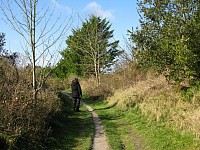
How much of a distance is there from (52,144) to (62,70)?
40.2 meters

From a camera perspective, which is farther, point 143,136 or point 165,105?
point 165,105

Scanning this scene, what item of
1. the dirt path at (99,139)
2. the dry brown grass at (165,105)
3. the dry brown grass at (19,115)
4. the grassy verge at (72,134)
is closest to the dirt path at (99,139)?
the dirt path at (99,139)

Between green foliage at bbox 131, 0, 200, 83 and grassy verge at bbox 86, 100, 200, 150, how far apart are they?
261 cm

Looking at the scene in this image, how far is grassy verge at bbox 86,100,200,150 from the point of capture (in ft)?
27.3

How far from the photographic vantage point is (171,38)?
35.9ft

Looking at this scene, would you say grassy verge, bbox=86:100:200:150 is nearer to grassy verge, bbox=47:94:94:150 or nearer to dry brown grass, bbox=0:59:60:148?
grassy verge, bbox=47:94:94:150

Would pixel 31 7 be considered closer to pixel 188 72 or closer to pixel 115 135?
pixel 115 135

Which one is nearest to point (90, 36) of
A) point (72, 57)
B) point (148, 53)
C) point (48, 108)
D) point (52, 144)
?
point (72, 57)

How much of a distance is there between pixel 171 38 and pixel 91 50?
18911 millimetres

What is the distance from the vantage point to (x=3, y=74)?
39.9 ft

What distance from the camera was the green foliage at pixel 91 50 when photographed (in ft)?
98.1

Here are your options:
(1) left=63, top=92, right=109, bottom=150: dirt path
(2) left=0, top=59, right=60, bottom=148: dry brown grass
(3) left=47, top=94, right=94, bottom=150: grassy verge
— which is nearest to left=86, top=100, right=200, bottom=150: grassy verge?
(1) left=63, top=92, right=109, bottom=150: dirt path

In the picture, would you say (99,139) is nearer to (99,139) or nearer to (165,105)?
(99,139)

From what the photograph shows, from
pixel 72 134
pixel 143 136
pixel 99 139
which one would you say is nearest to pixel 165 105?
pixel 143 136
